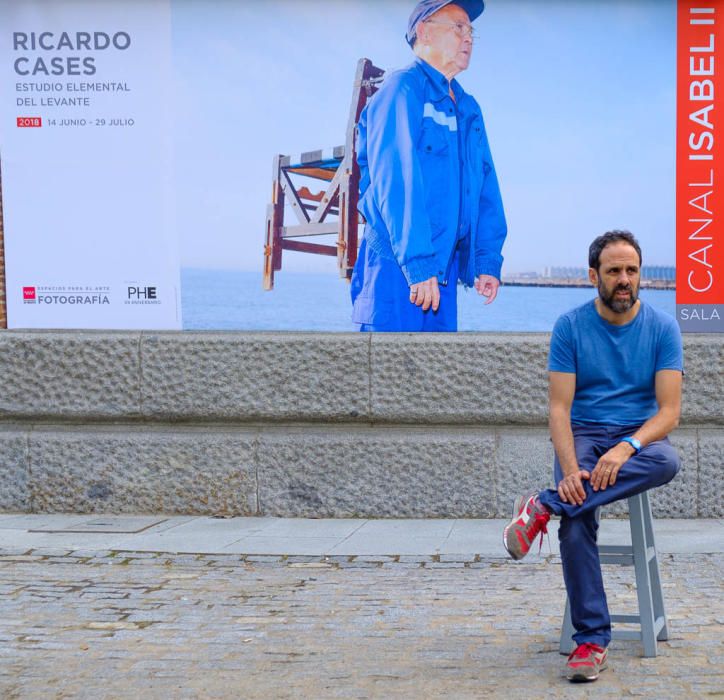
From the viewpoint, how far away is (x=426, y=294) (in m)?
7.27

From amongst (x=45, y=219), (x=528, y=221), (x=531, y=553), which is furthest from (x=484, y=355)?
(x=45, y=219)

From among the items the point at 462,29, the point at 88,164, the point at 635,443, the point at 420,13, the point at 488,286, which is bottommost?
the point at 635,443

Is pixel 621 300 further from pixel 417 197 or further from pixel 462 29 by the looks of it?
pixel 462 29

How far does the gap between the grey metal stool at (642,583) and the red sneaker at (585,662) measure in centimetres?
22

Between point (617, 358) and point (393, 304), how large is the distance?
3.36 m

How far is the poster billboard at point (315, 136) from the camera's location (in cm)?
736

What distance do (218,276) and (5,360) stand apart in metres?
1.56

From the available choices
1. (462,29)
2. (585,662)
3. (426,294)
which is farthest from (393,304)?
(585,662)

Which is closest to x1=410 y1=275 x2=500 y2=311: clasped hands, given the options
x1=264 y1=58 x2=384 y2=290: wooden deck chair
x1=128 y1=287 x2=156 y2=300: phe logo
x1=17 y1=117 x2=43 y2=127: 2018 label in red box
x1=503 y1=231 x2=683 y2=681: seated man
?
x1=264 y1=58 x2=384 y2=290: wooden deck chair

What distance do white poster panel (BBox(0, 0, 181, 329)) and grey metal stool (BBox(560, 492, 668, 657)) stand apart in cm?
415

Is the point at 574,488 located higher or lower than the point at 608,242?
lower

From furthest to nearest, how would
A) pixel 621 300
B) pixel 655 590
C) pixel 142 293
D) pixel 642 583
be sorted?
pixel 142 293
pixel 655 590
pixel 642 583
pixel 621 300

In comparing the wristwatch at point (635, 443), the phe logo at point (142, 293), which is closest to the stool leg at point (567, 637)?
the wristwatch at point (635, 443)

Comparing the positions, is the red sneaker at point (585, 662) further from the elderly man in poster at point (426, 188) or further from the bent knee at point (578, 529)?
the elderly man in poster at point (426, 188)
